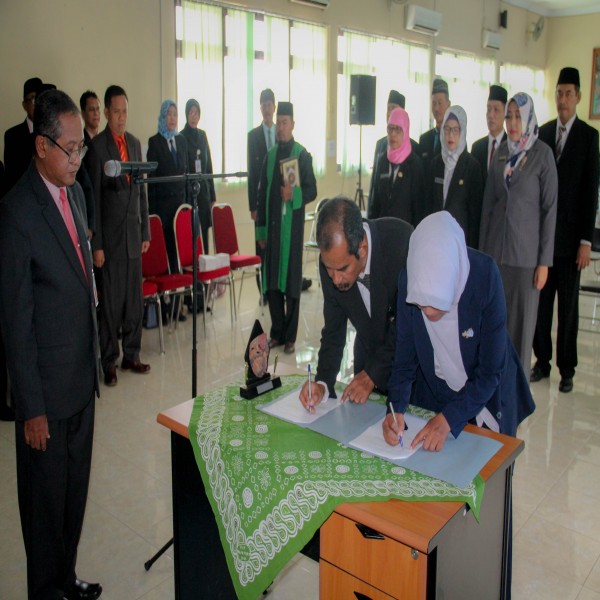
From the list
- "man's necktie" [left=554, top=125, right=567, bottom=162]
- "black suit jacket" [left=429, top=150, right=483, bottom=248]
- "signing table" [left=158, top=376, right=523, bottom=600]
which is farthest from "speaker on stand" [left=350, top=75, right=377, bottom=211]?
"signing table" [left=158, top=376, right=523, bottom=600]

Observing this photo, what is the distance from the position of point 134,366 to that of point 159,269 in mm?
833

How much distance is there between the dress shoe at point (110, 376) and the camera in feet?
13.4

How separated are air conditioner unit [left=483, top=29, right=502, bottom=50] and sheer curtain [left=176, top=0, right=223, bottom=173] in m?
5.65

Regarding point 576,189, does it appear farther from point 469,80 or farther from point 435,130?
point 469,80

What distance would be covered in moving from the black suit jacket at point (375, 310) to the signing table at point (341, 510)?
38cm

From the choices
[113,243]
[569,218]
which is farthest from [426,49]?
[113,243]

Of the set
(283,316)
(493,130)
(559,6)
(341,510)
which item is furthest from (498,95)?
(559,6)

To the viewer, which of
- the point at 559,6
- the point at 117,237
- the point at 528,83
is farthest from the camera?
the point at 528,83

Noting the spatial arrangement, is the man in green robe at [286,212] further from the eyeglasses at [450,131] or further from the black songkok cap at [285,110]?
the eyeglasses at [450,131]

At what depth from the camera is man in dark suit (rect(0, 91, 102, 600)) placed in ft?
5.94

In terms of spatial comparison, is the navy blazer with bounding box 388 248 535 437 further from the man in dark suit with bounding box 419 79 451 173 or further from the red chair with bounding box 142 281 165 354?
the man in dark suit with bounding box 419 79 451 173

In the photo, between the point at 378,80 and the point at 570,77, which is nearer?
the point at 570,77

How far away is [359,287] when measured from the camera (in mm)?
2178

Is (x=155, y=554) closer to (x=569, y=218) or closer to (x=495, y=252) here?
(x=495, y=252)
